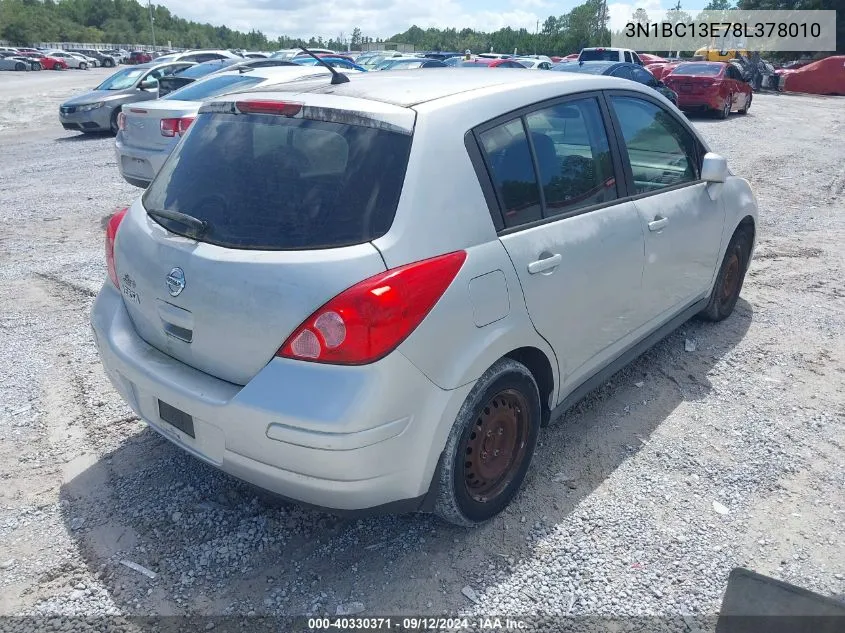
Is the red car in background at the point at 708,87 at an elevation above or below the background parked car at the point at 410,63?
below

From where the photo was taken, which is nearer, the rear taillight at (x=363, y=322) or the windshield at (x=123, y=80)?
the rear taillight at (x=363, y=322)

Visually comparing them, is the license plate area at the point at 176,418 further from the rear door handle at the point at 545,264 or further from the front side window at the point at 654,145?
the front side window at the point at 654,145

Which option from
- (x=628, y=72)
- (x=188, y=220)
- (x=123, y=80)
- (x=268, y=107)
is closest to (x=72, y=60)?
(x=123, y=80)

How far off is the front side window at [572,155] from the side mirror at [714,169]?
41.5 inches

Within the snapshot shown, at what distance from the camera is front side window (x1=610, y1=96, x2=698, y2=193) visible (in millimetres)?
3721

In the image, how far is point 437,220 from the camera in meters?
2.52

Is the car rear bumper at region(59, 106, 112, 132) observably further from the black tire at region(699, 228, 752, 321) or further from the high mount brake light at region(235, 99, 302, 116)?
the black tire at region(699, 228, 752, 321)

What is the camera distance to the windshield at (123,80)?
621 inches

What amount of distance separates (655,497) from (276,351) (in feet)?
6.37

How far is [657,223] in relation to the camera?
371 cm

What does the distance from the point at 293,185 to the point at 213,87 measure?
7555 mm

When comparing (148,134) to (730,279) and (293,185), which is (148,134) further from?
(730,279)

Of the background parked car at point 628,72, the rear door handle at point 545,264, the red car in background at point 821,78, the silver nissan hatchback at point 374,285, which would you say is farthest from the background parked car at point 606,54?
the rear door handle at point 545,264

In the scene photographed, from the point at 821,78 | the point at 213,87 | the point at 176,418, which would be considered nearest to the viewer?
the point at 176,418
